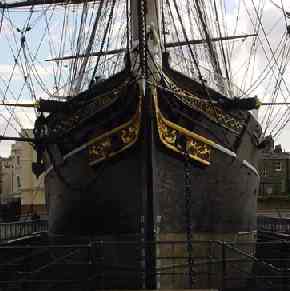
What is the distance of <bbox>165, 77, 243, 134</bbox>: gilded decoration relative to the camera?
10.6 m

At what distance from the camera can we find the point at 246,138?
39.3 ft

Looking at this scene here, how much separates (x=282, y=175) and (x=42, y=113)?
50.0 metres

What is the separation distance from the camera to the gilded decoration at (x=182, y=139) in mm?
10086

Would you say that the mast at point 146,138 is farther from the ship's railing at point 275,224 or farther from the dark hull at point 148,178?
the ship's railing at point 275,224

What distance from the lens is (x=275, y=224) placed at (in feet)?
67.7

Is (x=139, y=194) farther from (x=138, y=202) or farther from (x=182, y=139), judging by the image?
(x=182, y=139)

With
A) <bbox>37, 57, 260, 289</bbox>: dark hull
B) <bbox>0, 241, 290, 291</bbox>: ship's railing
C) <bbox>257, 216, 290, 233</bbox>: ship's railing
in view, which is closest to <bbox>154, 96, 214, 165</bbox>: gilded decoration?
<bbox>37, 57, 260, 289</bbox>: dark hull

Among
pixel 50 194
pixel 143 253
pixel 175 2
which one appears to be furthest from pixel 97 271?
pixel 175 2

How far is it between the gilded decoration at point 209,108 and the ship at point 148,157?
20 mm

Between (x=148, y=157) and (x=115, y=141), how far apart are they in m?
0.77

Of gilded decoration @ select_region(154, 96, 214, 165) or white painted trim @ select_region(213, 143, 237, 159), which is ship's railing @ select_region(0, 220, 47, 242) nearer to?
white painted trim @ select_region(213, 143, 237, 159)

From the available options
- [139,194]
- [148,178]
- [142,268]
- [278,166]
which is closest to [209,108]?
[148,178]

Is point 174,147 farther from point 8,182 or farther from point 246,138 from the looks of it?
point 8,182

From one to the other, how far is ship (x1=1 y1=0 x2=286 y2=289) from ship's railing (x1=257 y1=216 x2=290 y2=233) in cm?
792
